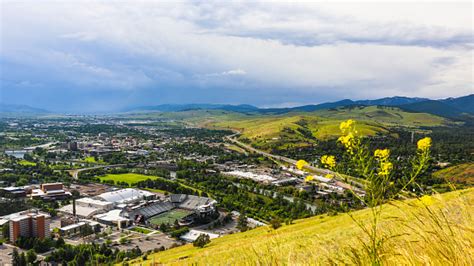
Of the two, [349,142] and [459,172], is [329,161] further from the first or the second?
[459,172]

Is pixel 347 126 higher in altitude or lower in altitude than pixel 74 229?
higher

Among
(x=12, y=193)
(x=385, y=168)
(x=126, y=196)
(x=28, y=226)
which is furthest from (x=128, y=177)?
(x=385, y=168)

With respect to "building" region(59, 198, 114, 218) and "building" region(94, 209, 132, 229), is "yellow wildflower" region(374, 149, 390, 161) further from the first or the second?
"building" region(59, 198, 114, 218)

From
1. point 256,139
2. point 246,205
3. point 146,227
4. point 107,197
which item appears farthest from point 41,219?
point 256,139

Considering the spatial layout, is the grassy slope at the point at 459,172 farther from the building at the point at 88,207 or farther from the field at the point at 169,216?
the building at the point at 88,207

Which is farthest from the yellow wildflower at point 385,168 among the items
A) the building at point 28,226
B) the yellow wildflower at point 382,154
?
the building at point 28,226

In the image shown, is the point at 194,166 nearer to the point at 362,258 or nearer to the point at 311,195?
the point at 311,195
